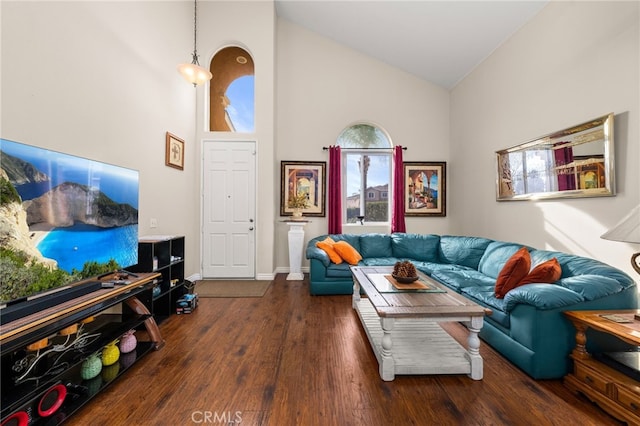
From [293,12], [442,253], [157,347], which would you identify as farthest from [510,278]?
[293,12]

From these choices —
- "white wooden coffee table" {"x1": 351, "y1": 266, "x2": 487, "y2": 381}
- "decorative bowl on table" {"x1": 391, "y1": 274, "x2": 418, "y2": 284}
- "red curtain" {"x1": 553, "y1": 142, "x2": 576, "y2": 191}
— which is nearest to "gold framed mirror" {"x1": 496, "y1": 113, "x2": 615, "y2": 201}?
"red curtain" {"x1": 553, "y1": 142, "x2": 576, "y2": 191}

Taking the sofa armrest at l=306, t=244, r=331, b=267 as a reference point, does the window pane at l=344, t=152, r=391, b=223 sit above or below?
above

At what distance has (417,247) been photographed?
4355mm

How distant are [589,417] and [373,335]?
1.35 meters

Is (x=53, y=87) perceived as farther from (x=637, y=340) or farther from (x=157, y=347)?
(x=637, y=340)

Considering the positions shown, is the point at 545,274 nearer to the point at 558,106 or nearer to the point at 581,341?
the point at 581,341

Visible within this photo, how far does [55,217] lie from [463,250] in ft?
14.5

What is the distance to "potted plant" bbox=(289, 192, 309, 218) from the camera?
4.67m

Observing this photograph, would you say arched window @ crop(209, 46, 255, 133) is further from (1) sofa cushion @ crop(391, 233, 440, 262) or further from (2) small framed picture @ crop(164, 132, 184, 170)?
(1) sofa cushion @ crop(391, 233, 440, 262)

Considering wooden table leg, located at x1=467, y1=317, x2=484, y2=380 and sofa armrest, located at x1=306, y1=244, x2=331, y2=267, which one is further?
sofa armrest, located at x1=306, y1=244, x2=331, y2=267

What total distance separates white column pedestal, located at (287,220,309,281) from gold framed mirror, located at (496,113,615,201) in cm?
302

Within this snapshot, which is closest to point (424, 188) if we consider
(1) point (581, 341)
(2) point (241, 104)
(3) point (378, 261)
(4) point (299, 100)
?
(3) point (378, 261)

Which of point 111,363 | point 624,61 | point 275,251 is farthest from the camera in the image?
point 275,251

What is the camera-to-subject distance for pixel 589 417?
5.04 ft
